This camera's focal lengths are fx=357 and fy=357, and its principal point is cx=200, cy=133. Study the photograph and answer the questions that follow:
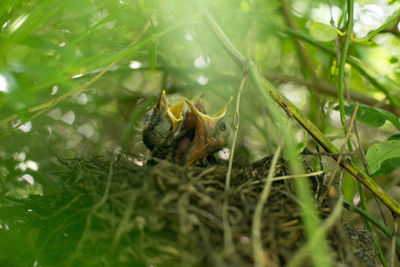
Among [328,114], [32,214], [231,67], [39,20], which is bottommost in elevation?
[328,114]

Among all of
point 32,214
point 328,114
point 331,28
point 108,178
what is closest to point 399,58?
point 328,114

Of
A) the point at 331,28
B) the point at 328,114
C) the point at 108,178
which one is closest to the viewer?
the point at 108,178

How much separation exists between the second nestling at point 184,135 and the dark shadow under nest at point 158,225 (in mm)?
266

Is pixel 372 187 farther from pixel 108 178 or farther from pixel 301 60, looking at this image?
pixel 301 60

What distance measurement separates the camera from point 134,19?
0.70 meters

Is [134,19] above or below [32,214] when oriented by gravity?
above

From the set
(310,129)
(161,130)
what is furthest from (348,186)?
(161,130)

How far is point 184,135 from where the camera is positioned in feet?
3.11

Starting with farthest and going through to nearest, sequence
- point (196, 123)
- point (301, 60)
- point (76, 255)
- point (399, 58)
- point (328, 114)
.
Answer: point (301, 60) < point (328, 114) < point (399, 58) < point (196, 123) < point (76, 255)

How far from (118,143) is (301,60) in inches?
27.2

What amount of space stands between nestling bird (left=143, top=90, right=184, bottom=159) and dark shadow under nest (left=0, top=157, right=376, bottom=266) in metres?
0.29

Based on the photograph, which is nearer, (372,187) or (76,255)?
(76,255)

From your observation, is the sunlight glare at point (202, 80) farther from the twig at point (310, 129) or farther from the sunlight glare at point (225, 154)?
the twig at point (310, 129)

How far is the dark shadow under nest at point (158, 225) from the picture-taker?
0.44 metres
